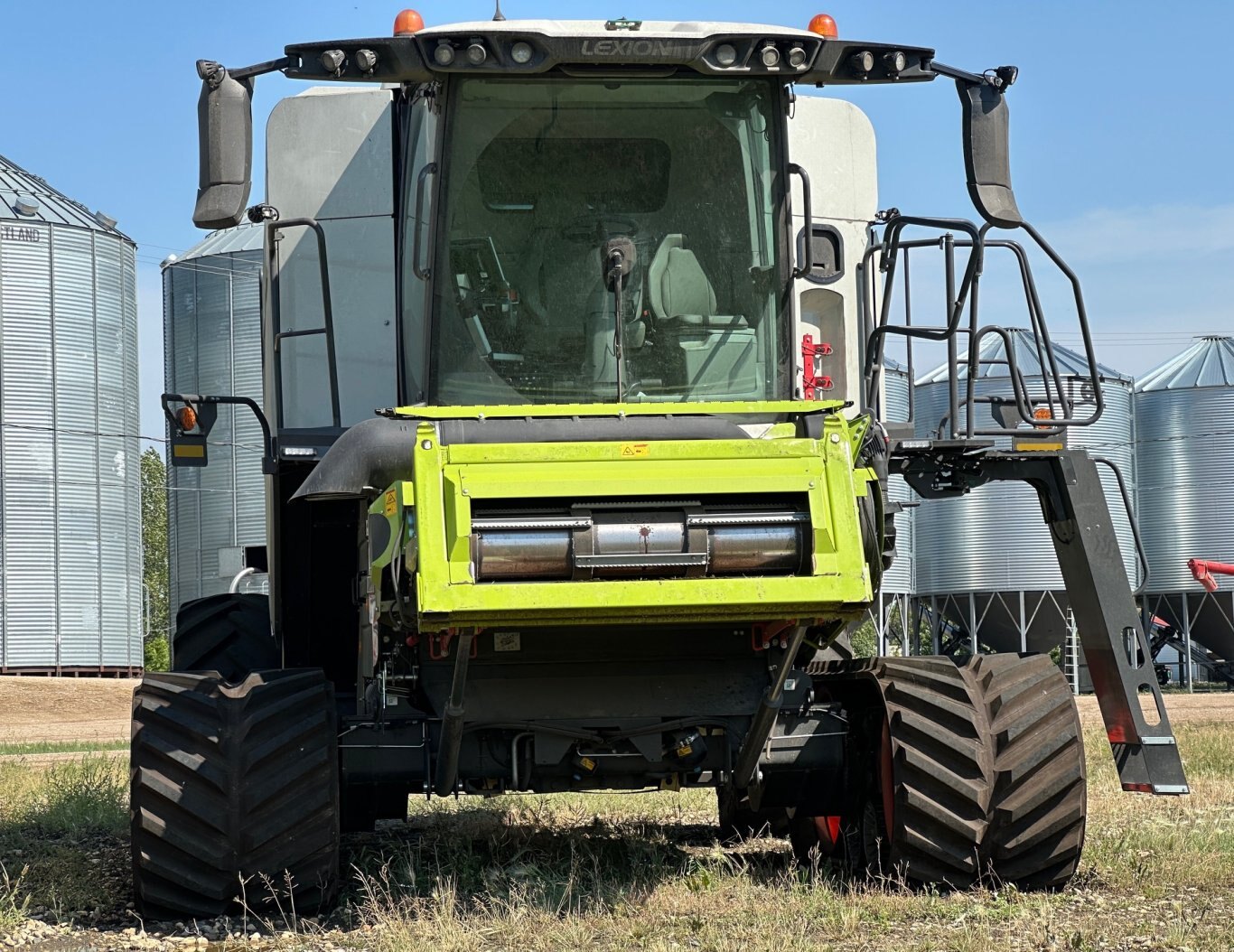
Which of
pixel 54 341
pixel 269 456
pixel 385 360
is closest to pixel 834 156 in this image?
pixel 385 360

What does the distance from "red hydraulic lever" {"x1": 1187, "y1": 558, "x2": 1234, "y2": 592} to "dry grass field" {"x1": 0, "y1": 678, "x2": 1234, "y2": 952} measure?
23.6 meters

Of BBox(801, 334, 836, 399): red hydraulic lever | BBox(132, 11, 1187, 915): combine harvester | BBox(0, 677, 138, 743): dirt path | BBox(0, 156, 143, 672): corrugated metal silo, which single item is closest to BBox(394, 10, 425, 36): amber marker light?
BBox(132, 11, 1187, 915): combine harvester

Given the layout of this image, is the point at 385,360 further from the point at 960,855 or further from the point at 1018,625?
the point at 1018,625

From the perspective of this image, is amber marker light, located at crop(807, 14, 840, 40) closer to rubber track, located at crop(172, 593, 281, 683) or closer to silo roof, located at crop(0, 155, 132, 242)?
rubber track, located at crop(172, 593, 281, 683)

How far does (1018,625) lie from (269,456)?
36.5m

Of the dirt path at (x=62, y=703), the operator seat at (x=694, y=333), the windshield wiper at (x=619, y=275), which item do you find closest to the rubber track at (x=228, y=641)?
the windshield wiper at (x=619, y=275)

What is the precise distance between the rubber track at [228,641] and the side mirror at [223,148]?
3412 mm

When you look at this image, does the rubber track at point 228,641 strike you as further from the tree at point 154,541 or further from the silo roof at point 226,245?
the tree at point 154,541

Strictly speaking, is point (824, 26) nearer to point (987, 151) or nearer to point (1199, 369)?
point (987, 151)

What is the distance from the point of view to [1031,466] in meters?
8.23

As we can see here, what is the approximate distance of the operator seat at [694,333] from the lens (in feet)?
22.3

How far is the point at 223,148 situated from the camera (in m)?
6.30

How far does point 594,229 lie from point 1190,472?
126 feet

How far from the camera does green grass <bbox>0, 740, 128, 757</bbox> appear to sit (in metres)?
20.6
